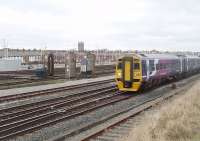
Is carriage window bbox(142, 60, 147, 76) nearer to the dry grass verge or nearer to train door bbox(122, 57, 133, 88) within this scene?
train door bbox(122, 57, 133, 88)

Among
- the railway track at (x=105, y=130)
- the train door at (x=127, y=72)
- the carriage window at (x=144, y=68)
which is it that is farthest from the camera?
the carriage window at (x=144, y=68)

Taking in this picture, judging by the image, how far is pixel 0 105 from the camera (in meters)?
21.1

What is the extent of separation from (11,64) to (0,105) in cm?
4378

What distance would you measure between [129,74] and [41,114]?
10110 millimetres

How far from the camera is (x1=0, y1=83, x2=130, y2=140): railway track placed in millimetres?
14802

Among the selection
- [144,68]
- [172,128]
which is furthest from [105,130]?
[144,68]

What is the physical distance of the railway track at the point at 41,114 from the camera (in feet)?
48.6

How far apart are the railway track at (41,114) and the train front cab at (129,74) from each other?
103 inches

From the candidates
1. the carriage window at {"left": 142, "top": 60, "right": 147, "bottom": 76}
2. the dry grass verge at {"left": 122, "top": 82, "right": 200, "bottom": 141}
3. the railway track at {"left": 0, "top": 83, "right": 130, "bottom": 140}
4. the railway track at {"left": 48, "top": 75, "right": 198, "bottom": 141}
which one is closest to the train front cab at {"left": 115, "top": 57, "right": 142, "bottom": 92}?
the carriage window at {"left": 142, "top": 60, "right": 147, "bottom": 76}

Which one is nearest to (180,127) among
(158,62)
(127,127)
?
(127,127)

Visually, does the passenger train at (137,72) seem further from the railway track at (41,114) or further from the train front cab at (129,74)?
the railway track at (41,114)

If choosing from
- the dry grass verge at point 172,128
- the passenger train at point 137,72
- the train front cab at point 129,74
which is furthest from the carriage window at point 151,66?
the dry grass verge at point 172,128

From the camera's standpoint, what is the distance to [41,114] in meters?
18.1

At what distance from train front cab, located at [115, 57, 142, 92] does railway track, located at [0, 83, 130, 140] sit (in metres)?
2.62
